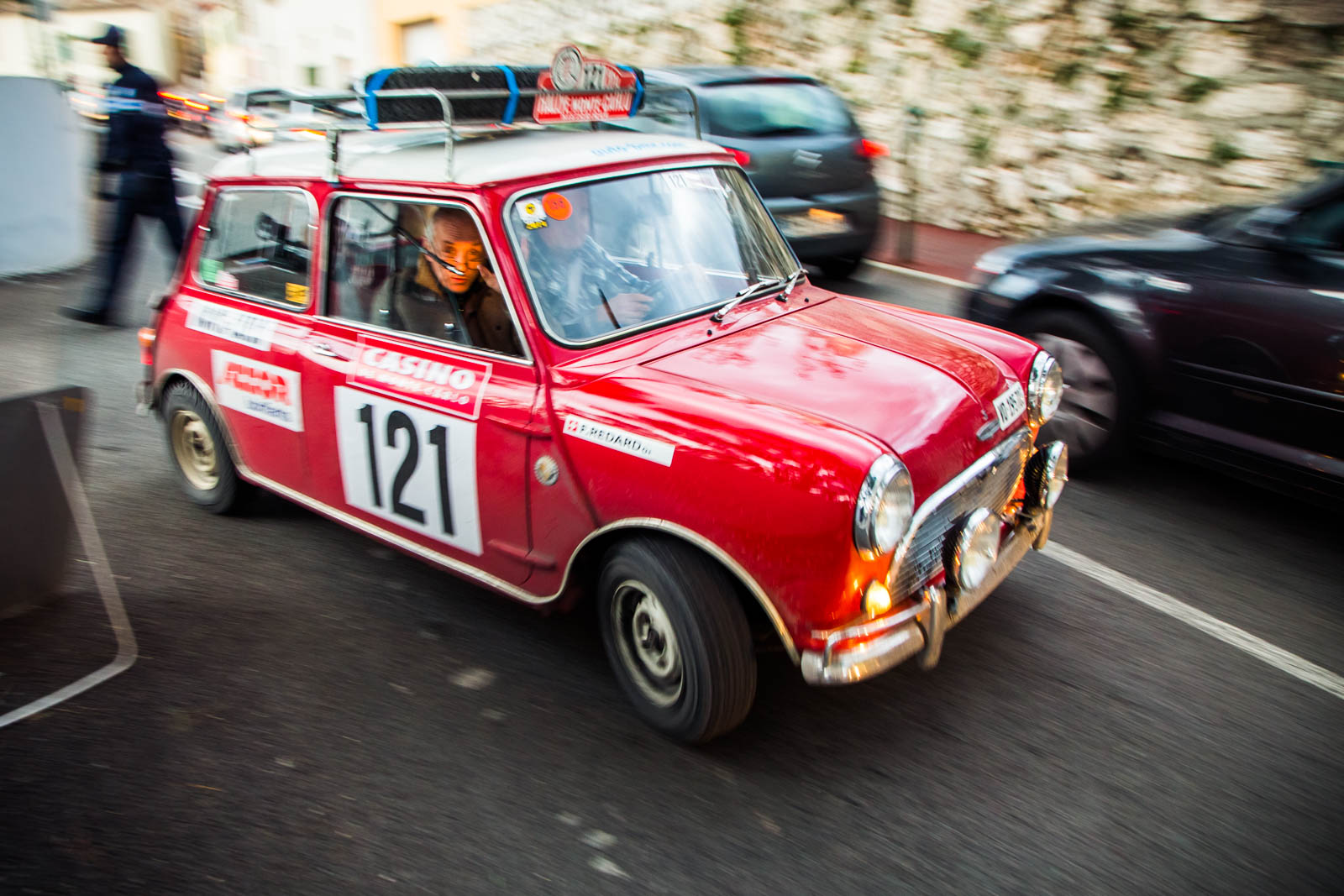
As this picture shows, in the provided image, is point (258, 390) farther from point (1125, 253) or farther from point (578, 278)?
point (1125, 253)

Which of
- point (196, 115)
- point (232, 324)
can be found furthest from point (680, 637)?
point (196, 115)

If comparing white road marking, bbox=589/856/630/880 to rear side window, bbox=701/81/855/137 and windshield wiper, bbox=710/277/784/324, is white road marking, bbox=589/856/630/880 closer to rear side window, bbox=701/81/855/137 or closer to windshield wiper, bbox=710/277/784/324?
windshield wiper, bbox=710/277/784/324

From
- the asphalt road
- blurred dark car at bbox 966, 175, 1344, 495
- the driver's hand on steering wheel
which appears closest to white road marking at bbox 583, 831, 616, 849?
the asphalt road

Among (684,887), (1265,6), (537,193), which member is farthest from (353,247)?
(1265,6)

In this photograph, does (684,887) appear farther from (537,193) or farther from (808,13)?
(808,13)

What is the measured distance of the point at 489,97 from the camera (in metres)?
3.62

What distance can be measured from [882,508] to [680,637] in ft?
2.26

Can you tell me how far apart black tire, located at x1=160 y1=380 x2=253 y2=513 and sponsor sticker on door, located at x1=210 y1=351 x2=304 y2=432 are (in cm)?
23

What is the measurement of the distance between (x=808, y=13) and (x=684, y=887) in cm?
1356

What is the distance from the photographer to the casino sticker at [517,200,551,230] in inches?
124

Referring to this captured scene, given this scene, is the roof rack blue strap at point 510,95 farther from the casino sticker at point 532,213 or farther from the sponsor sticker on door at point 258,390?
the sponsor sticker on door at point 258,390

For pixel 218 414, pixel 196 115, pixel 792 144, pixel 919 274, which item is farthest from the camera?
pixel 196 115

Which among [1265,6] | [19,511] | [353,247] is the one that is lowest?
[19,511]

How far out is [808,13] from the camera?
13.8 m
